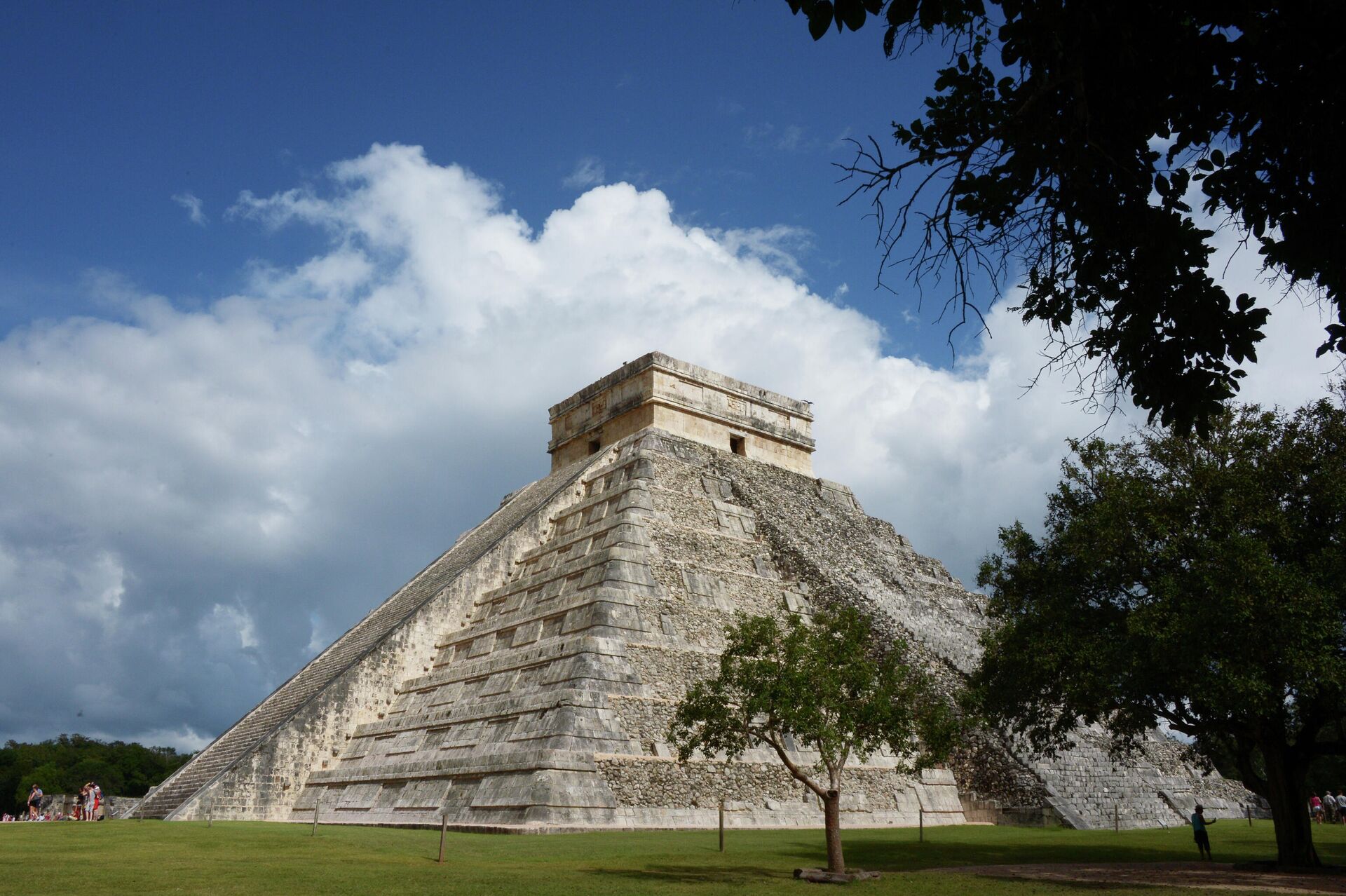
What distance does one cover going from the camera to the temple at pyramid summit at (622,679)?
1521cm

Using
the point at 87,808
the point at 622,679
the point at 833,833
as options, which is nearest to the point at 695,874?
the point at 833,833

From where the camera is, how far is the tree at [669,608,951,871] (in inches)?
440

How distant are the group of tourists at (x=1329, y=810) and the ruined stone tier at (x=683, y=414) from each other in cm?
1470

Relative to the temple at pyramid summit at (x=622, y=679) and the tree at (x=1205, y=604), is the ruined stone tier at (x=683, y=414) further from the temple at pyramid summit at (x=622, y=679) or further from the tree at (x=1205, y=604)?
the tree at (x=1205, y=604)

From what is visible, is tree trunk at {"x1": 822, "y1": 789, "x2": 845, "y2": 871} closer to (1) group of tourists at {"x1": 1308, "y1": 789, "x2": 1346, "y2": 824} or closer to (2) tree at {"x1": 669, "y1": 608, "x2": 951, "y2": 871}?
(2) tree at {"x1": 669, "y1": 608, "x2": 951, "y2": 871}

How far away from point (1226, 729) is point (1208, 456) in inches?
135

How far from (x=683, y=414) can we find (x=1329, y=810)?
60.4 ft

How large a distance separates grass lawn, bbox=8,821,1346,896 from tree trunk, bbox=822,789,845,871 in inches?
16.6

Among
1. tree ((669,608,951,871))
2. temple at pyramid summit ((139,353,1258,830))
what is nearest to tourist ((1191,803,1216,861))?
temple at pyramid summit ((139,353,1258,830))

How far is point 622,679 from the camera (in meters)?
16.0

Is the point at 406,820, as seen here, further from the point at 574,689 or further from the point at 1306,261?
the point at 1306,261

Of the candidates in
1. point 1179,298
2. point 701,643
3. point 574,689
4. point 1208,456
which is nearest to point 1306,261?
point 1179,298

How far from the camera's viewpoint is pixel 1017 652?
523 inches

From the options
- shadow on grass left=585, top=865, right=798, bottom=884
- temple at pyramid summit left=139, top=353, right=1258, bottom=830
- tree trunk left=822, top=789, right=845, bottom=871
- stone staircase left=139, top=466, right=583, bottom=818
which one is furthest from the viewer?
stone staircase left=139, top=466, right=583, bottom=818
